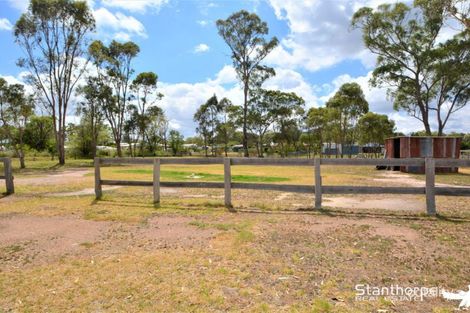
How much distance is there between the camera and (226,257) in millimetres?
4250

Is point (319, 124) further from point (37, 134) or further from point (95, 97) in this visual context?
point (37, 134)

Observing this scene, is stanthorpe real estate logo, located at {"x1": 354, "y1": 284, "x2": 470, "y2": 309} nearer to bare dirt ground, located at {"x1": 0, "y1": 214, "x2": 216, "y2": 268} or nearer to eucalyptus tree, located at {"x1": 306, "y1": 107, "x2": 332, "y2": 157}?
bare dirt ground, located at {"x1": 0, "y1": 214, "x2": 216, "y2": 268}

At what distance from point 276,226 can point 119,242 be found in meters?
2.63

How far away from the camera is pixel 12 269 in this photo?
3980mm

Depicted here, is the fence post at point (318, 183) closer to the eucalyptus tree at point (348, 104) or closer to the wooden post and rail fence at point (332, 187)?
the wooden post and rail fence at point (332, 187)

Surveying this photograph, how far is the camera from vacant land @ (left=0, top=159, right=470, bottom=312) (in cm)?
310

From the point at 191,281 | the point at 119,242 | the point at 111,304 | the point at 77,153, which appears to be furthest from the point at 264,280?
the point at 77,153

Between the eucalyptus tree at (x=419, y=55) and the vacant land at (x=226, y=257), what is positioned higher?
the eucalyptus tree at (x=419, y=55)

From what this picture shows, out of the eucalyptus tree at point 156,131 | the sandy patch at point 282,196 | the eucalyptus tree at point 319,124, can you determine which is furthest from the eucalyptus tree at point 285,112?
the sandy patch at point 282,196

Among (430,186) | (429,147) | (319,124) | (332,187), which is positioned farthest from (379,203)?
(319,124)

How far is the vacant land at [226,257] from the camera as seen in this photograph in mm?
3102

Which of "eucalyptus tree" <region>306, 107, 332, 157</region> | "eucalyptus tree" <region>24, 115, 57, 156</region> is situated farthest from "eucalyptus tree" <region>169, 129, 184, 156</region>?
"eucalyptus tree" <region>306, 107, 332, 157</region>

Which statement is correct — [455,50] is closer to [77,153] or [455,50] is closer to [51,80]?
[51,80]

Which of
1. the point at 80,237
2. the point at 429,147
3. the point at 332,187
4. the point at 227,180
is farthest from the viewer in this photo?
the point at 429,147
